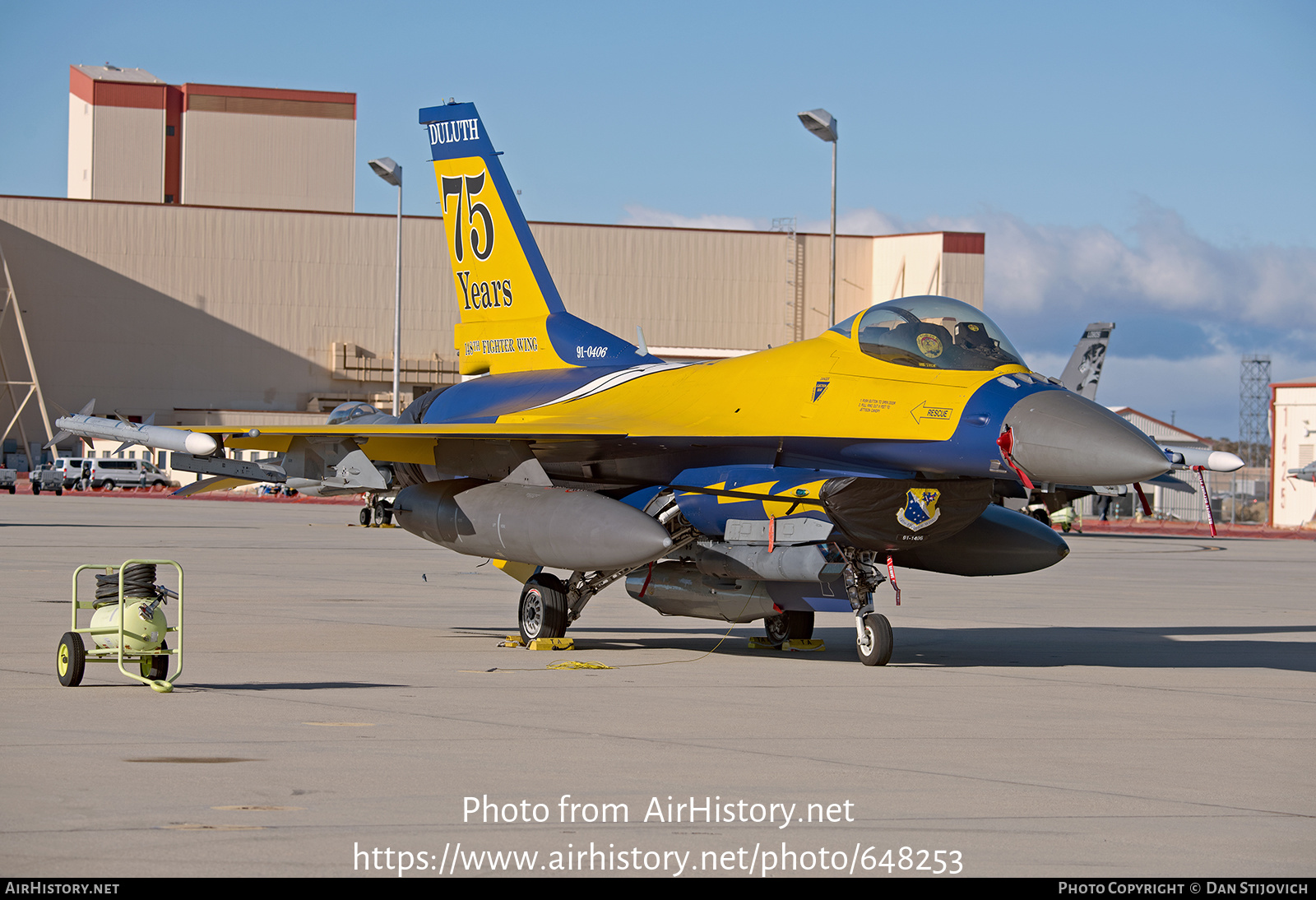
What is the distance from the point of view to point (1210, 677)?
1170 cm

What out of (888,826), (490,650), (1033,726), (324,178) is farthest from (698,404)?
(324,178)

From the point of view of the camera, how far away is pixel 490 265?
16.4 metres

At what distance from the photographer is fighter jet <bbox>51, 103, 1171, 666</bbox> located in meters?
10.7

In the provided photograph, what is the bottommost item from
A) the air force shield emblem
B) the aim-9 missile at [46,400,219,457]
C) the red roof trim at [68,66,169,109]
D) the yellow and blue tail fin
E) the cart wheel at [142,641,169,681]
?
the cart wheel at [142,641,169,681]

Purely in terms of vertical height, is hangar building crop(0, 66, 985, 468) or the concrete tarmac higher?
hangar building crop(0, 66, 985, 468)

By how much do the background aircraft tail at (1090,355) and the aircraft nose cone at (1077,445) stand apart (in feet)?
80.0

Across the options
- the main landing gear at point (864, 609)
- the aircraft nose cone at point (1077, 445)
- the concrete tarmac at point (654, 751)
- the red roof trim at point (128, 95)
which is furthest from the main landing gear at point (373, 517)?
the red roof trim at point (128, 95)

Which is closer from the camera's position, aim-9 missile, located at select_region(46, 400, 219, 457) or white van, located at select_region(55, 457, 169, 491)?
aim-9 missile, located at select_region(46, 400, 219, 457)

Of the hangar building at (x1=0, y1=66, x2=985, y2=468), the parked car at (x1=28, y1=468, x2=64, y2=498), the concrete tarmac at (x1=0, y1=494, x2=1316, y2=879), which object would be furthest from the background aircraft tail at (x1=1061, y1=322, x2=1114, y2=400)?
the parked car at (x1=28, y1=468, x2=64, y2=498)

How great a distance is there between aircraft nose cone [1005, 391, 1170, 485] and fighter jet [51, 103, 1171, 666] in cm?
2

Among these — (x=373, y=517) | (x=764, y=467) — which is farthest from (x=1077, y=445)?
(x=373, y=517)

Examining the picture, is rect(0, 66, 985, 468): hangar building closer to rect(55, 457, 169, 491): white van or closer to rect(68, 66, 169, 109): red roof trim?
rect(55, 457, 169, 491): white van

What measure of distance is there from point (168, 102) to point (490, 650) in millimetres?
75705

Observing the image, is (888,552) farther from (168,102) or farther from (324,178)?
(168,102)
